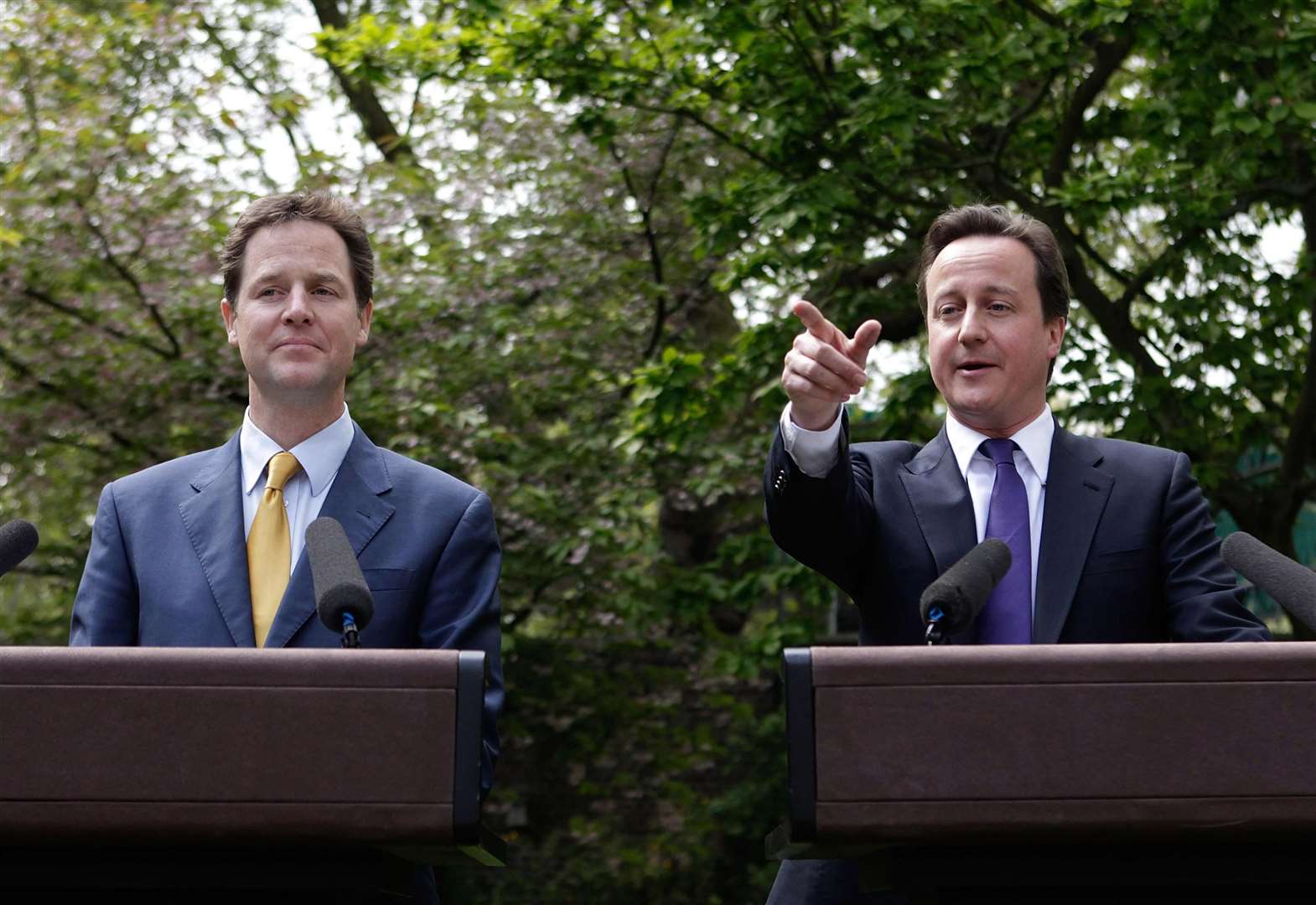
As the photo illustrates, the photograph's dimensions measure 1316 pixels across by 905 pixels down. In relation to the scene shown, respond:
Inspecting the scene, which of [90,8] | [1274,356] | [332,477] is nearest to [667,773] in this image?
[1274,356]

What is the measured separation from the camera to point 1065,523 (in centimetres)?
242

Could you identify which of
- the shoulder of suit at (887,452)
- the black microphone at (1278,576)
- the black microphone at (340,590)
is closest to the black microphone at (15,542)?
the black microphone at (340,590)

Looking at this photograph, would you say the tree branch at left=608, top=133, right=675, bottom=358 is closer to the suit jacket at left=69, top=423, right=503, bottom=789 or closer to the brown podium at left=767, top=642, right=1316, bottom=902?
the suit jacket at left=69, top=423, right=503, bottom=789

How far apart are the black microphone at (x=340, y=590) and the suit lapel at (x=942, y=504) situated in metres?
0.98

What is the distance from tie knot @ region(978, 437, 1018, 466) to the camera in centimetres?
251

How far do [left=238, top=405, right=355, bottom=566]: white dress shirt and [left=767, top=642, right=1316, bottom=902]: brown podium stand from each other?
4.09ft

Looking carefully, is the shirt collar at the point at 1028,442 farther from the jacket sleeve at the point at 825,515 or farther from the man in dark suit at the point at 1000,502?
the jacket sleeve at the point at 825,515

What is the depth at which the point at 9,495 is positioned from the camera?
29.8 ft

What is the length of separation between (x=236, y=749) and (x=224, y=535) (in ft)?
3.19

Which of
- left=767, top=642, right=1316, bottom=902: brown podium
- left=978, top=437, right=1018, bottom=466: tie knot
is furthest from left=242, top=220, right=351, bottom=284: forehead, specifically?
left=767, top=642, right=1316, bottom=902: brown podium

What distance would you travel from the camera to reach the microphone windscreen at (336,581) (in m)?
1.84

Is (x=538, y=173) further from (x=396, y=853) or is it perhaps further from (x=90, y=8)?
(x=396, y=853)

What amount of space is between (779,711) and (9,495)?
586 centimetres

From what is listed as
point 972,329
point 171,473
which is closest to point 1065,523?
point 972,329
